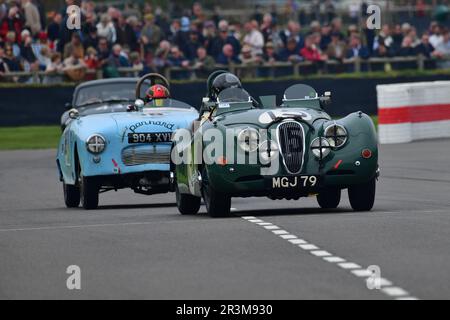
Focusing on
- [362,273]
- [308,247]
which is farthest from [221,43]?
[362,273]

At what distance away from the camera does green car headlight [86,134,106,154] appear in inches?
625

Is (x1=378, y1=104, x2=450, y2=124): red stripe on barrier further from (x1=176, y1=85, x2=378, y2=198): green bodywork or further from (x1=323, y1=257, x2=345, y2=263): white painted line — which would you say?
(x1=323, y1=257, x2=345, y2=263): white painted line

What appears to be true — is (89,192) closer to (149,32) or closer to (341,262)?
(341,262)

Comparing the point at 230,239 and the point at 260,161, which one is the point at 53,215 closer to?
the point at 260,161

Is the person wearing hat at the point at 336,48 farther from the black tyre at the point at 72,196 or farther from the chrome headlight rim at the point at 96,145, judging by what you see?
the chrome headlight rim at the point at 96,145

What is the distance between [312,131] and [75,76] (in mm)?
18190

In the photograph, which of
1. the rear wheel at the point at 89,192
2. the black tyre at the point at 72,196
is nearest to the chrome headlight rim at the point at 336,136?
the rear wheel at the point at 89,192

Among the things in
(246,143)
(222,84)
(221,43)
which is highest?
(222,84)

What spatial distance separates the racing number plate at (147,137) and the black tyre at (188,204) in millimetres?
1619

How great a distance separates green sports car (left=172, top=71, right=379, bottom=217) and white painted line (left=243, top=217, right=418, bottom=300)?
0.54 meters

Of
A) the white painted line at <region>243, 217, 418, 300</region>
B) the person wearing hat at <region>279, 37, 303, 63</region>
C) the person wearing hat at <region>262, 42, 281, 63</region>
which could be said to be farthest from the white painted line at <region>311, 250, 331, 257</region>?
the person wearing hat at <region>279, 37, 303, 63</region>

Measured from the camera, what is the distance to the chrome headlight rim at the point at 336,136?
42.7ft

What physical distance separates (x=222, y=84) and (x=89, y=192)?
7.42 ft

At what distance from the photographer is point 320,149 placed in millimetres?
12945
